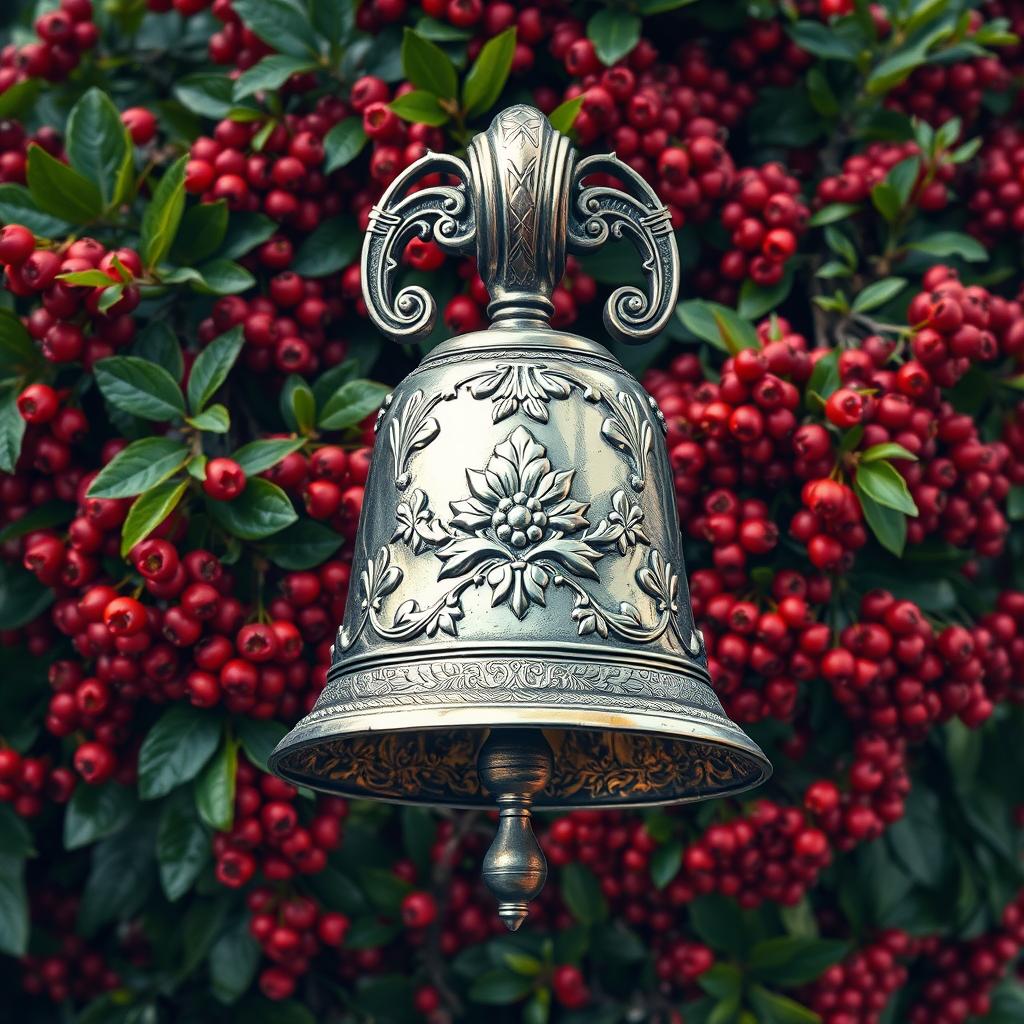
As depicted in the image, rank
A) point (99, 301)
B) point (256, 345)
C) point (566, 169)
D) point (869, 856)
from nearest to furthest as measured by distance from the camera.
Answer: point (566, 169), point (99, 301), point (256, 345), point (869, 856)

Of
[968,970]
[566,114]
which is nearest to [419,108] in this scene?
[566,114]

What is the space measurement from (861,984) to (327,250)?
5.22ft

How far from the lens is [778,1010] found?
3025 millimetres

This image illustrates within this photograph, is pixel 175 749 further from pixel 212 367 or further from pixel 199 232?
pixel 199 232

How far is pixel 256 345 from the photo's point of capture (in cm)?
292

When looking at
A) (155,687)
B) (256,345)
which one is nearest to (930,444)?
(256,345)

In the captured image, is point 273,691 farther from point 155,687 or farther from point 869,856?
point 869,856

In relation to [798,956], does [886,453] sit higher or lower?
higher

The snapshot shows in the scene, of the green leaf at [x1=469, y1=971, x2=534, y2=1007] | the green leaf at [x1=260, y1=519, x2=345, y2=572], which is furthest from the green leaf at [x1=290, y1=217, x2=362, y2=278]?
the green leaf at [x1=469, y1=971, x2=534, y2=1007]

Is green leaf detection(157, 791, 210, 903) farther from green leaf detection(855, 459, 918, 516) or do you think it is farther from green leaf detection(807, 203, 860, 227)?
green leaf detection(807, 203, 860, 227)

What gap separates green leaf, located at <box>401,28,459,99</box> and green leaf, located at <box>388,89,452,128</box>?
13 millimetres

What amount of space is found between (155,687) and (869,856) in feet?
4.36

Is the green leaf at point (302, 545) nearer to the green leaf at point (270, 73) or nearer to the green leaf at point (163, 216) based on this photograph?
the green leaf at point (163, 216)

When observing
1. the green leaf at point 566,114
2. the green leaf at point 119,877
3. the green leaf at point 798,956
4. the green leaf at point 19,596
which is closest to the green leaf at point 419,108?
the green leaf at point 566,114
